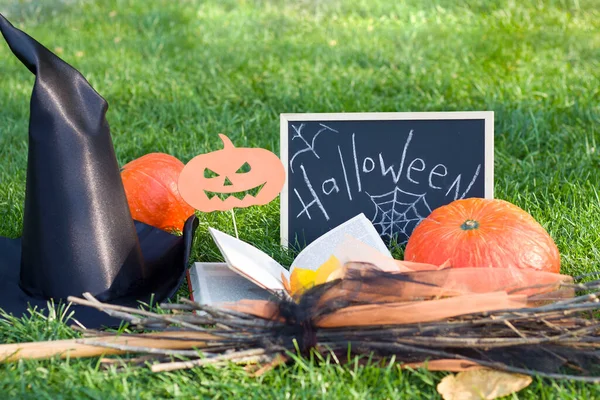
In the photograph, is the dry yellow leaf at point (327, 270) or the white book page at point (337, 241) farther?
the white book page at point (337, 241)

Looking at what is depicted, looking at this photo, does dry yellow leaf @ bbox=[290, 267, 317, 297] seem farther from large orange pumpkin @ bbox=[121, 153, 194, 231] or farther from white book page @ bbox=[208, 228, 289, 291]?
large orange pumpkin @ bbox=[121, 153, 194, 231]

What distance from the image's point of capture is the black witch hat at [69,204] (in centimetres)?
199

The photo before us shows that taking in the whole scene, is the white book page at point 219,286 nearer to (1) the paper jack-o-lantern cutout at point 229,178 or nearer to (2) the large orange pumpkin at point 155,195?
(1) the paper jack-o-lantern cutout at point 229,178

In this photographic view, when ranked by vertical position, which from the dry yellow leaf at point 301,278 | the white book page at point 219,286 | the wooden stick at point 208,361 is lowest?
the wooden stick at point 208,361

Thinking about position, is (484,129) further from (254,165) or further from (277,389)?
(277,389)

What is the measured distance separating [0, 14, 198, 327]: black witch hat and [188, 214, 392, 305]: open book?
0.34 feet

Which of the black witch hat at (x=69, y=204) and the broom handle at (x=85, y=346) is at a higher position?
the black witch hat at (x=69, y=204)

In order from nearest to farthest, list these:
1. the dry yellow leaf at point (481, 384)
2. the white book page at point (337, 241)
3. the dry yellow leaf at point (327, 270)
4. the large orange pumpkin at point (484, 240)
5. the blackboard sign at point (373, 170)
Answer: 1. the dry yellow leaf at point (481, 384)
2. the dry yellow leaf at point (327, 270)
3. the large orange pumpkin at point (484, 240)
4. the white book page at point (337, 241)
5. the blackboard sign at point (373, 170)

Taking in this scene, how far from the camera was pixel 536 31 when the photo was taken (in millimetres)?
5043

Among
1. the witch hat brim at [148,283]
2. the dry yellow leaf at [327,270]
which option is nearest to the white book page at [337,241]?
the dry yellow leaf at [327,270]

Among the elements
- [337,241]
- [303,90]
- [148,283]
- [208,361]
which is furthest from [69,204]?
[303,90]

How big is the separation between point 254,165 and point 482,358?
36.7 inches

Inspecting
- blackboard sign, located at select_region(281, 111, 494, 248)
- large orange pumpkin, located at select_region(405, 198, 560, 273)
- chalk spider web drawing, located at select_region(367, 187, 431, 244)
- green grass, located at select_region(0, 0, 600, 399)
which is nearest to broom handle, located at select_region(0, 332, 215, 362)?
green grass, located at select_region(0, 0, 600, 399)

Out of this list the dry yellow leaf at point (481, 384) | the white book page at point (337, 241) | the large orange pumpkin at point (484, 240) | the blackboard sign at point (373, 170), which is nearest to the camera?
the dry yellow leaf at point (481, 384)
